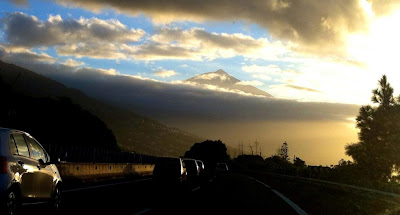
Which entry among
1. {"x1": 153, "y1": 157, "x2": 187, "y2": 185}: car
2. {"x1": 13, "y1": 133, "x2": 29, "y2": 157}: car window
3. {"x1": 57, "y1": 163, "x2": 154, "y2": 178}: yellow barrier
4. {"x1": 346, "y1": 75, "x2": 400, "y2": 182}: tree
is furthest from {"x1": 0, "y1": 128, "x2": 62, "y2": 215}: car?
{"x1": 346, "y1": 75, "x2": 400, "y2": 182}: tree

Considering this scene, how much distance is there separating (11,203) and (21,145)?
149 cm

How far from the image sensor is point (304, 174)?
59.4 metres

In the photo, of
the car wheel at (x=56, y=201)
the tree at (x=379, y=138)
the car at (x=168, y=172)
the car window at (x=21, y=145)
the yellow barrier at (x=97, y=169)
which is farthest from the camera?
the tree at (x=379, y=138)

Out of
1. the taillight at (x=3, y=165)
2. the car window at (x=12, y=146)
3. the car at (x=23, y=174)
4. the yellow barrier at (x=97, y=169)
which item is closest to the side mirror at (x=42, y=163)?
the car at (x=23, y=174)

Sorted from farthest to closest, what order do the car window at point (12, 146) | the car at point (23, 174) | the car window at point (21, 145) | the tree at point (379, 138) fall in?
the tree at point (379, 138) → the car window at point (21, 145) → the car window at point (12, 146) → the car at point (23, 174)

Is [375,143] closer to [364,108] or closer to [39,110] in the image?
[364,108]

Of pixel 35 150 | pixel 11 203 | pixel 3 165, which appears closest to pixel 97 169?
pixel 35 150

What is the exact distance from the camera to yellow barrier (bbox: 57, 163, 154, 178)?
24300mm

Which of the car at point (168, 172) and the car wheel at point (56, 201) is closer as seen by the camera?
the car wheel at point (56, 201)

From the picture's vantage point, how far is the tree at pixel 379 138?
7412 centimetres

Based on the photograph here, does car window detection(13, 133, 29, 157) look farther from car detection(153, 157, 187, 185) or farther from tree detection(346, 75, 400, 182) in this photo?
tree detection(346, 75, 400, 182)

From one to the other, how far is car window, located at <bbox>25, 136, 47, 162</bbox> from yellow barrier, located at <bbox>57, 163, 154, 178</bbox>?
11.9 meters

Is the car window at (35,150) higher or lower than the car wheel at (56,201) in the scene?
higher

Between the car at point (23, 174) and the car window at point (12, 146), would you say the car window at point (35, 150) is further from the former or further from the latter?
the car window at point (12, 146)
